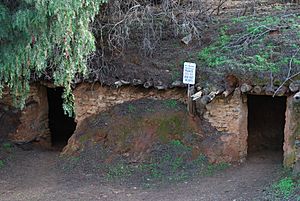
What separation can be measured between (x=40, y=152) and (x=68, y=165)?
166 cm

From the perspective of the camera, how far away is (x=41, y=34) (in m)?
6.89

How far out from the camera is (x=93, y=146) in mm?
9938

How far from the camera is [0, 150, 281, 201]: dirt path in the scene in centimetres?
805

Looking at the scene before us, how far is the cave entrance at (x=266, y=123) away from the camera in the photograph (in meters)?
10.5

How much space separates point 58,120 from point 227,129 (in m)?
6.12

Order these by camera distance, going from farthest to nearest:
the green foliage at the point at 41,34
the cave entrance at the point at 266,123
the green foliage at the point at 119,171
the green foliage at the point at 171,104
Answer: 1. the cave entrance at the point at 266,123
2. the green foliage at the point at 171,104
3. the green foliage at the point at 119,171
4. the green foliage at the point at 41,34

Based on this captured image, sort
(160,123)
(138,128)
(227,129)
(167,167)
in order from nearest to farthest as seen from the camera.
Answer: (167,167)
(227,129)
(160,123)
(138,128)

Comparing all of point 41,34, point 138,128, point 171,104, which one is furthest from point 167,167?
point 41,34

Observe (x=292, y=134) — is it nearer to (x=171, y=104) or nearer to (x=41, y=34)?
(x=171, y=104)

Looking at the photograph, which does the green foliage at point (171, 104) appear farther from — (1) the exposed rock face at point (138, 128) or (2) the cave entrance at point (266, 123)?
(2) the cave entrance at point (266, 123)

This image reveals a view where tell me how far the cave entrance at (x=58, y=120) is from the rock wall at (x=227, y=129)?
17.1 feet

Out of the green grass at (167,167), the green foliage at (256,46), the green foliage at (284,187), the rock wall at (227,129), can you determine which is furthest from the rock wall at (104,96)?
the green foliage at (284,187)

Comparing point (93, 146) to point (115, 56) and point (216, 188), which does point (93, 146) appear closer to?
point (115, 56)

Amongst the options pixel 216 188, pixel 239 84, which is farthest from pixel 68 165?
pixel 239 84
